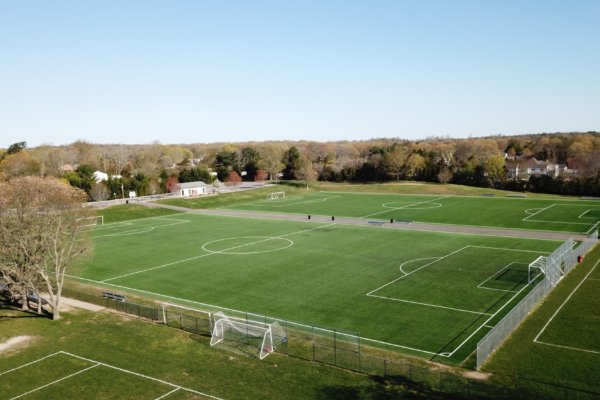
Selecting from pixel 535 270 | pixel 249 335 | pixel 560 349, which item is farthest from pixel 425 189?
pixel 249 335

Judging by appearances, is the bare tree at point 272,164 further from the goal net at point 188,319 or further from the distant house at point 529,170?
the goal net at point 188,319

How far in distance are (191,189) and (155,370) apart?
303ft

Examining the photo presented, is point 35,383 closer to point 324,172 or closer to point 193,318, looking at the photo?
point 193,318

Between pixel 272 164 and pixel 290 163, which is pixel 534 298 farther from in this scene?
pixel 290 163

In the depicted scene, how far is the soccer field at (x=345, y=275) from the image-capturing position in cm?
3506

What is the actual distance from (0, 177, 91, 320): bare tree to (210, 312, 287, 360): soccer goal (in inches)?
535

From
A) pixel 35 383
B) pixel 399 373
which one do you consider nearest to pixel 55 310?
pixel 35 383

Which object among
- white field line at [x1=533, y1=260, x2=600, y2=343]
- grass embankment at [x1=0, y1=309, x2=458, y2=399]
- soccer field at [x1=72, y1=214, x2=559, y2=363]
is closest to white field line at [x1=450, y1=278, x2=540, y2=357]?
soccer field at [x1=72, y1=214, x2=559, y2=363]

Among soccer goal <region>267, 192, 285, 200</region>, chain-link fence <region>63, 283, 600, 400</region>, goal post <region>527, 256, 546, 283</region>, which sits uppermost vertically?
soccer goal <region>267, 192, 285, 200</region>

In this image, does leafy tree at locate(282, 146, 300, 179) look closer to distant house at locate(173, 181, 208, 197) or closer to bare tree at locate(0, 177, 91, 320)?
distant house at locate(173, 181, 208, 197)

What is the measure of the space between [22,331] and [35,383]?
915 centimetres

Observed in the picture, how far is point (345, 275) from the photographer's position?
47406mm

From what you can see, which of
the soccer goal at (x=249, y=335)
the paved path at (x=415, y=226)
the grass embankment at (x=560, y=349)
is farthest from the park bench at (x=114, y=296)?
the paved path at (x=415, y=226)

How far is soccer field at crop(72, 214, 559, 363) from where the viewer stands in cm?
3506
